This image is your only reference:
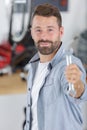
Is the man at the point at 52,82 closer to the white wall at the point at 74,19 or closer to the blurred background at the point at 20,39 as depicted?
the blurred background at the point at 20,39

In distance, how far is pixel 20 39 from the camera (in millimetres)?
2955

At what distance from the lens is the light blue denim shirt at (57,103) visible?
4.10ft

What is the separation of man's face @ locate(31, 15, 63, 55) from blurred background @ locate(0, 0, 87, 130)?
1.24 meters

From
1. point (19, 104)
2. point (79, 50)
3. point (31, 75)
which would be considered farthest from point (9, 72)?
point (31, 75)

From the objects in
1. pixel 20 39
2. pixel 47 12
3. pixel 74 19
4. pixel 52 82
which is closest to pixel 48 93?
pixel 52 82

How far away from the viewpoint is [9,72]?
2861 millimetres

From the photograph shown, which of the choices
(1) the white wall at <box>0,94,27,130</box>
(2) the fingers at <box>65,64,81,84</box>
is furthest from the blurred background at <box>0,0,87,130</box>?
(2) the fingers at <box>65,64,81,84</box>

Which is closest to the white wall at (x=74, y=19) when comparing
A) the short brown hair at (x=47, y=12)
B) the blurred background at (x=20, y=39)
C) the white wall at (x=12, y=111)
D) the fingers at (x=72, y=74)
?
the blurred background at (x=20, y=39)

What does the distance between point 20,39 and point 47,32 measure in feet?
5.52

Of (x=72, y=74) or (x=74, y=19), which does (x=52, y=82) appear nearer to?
(x=72, y=74)

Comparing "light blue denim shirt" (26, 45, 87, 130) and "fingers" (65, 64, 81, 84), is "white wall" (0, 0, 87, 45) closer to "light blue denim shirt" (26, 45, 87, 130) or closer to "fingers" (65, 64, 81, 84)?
"light blue denim shirt" (26, 45, 87, 130)

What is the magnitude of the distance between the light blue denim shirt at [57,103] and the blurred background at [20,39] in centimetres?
119

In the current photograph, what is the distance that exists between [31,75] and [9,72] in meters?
1.41

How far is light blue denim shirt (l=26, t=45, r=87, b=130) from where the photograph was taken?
125 cm
